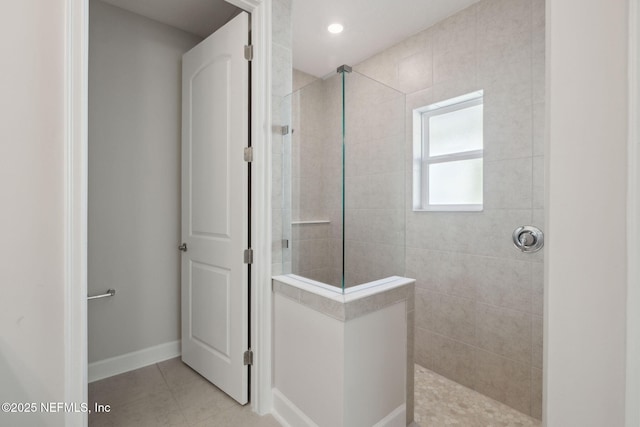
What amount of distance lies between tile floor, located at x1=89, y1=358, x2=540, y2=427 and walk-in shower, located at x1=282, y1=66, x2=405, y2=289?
2.89 ft

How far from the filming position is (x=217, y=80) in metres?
1.88

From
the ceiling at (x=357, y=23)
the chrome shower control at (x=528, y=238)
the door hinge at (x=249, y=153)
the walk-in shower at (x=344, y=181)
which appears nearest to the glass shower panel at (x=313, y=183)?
the walk-in shower at (x=344, y=181)

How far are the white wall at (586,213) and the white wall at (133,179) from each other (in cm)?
241

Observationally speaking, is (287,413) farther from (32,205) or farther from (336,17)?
(336,17)

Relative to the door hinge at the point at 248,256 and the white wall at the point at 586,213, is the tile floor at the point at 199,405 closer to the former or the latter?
the door hinge at the point at 248,256

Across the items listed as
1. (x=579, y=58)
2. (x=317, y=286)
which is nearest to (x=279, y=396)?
(x=317, y=286)

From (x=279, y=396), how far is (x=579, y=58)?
1.84m

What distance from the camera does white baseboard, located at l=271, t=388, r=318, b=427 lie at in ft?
4.79

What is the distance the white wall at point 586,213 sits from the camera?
506 mm

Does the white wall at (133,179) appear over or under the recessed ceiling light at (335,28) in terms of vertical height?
under

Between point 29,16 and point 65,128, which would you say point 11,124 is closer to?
point 65,128

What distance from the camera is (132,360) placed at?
213cm

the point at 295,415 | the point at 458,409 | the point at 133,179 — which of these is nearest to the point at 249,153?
the point at 133,179

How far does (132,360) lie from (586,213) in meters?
2.67
